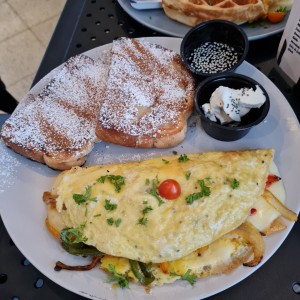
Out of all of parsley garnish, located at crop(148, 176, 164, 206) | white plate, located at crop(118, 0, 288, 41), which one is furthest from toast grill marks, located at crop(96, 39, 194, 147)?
parsley garnish, located at crop(148, 176, 164, 206)

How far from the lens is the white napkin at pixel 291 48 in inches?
68.8

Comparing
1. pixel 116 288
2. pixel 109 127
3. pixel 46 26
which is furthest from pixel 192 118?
pixel 46 26

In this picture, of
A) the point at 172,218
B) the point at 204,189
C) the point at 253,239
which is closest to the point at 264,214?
the point at 253,239

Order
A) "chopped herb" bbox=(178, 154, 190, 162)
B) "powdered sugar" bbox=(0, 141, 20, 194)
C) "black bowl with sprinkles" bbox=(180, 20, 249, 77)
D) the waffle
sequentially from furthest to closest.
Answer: the waffle, "black bowl with sprinkles" bbox=(180, 20, 249, 77), "powdered sugar" bbox=(0, 141, 20, 194), "chopped herb" bbox=(178, 154, 190, 162)

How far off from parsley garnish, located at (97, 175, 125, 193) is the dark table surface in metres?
0.48

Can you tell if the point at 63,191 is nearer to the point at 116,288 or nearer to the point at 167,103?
the point at 116,288

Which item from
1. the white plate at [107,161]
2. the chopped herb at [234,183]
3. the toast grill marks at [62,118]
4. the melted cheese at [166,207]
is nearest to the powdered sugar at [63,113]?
the toast grill marks at [62,118]

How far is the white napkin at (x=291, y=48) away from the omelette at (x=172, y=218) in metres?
0.51

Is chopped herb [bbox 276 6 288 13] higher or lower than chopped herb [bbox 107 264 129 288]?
higher

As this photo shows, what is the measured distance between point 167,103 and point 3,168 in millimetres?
798

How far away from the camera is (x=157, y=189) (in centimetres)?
158

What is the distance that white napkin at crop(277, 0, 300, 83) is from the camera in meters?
1.75

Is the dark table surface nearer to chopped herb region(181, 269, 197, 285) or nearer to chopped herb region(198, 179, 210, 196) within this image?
chopped herb region(181, 269, 197, 285)

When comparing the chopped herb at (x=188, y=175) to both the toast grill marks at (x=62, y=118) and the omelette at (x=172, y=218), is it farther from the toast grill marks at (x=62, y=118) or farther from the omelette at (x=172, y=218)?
the toast grill marks at (x=62, y=118)
